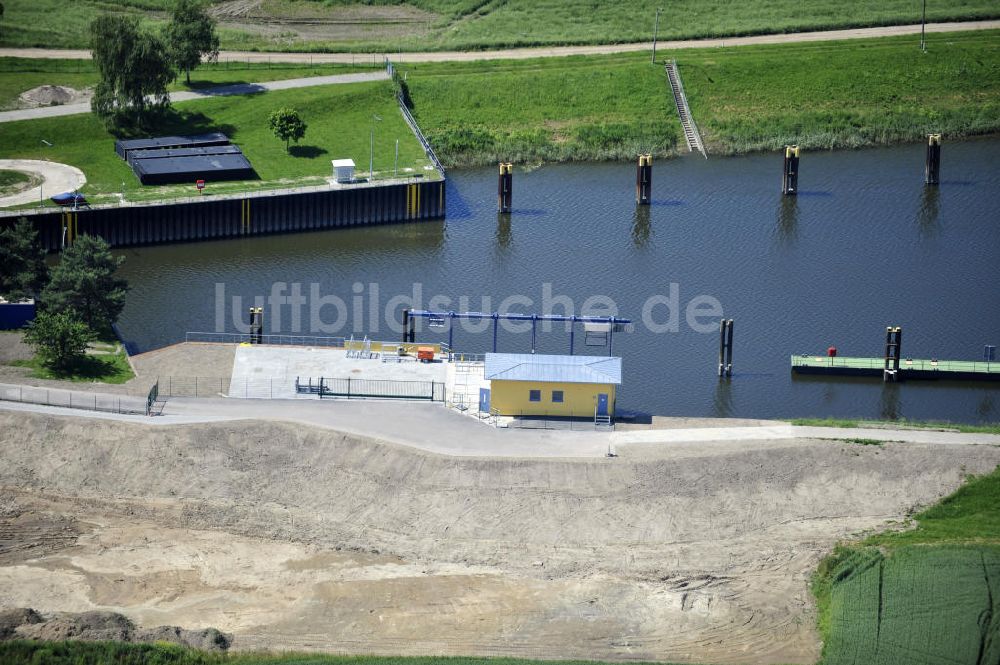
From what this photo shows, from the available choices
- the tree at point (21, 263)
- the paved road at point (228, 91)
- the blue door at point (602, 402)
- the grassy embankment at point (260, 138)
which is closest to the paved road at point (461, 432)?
the blue door at point (602, 402)

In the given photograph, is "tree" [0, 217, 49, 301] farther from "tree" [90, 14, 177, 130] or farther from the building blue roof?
the building blue roof

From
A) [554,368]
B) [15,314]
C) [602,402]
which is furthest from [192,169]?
[602,402]

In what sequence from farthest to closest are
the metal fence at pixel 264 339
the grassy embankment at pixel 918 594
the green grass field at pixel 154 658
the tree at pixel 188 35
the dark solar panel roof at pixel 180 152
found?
the tree at pixel 188 35
the dark solar panel roof at pixel 180 152
the metal fence at pixel 264 339
the grassy embankment at pixel 918 594
the green grass field at pixel 154 658

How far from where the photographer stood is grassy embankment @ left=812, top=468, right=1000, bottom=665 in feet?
213

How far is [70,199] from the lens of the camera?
111375 mm

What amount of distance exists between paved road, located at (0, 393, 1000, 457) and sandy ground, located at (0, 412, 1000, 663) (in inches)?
32.0

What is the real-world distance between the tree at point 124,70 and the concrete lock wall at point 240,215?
14189mm

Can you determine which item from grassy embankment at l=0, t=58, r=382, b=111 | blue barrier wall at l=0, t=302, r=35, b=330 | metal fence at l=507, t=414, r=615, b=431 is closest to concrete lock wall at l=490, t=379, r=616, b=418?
metal fence at l=507, t=414, r=615, b=431

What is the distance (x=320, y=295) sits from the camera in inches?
4072

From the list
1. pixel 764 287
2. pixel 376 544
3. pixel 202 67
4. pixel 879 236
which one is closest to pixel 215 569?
pixel 376 544

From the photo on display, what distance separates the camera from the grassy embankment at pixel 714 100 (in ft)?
438

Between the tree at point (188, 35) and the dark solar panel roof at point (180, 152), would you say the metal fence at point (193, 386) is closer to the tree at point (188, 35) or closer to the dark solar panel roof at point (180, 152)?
the dark solar panel roof at point (180, 152)

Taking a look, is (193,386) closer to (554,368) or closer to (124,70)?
(554,368)

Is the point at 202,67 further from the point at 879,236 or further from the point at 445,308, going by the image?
the point at 879,236
